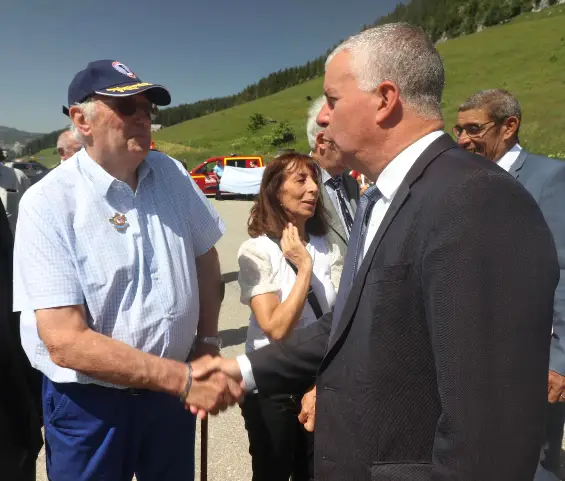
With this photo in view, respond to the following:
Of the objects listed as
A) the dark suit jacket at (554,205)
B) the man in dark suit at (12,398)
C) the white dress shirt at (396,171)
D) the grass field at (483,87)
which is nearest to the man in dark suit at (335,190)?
the dark suit jacket at (554,205)

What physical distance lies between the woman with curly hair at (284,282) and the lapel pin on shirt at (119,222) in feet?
2.38

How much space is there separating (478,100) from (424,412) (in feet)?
8.62

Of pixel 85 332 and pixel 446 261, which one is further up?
pixel 446 261

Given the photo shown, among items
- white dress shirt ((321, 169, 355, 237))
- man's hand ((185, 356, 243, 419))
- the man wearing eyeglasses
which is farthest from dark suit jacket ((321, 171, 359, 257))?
man's hand ((185, 356, 243, 419))

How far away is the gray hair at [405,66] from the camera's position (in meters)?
1.30

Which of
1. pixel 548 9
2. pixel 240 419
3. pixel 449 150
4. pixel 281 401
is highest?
pixel 548 9

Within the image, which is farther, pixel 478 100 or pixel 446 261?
pixel 478 100

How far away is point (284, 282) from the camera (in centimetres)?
240

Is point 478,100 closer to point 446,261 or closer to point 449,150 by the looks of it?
point 449,150

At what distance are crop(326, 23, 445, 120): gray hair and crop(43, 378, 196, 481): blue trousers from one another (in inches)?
60.2

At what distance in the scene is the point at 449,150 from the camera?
122cm

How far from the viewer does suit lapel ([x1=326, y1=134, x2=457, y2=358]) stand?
119 cm

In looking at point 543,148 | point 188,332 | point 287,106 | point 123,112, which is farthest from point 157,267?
point 287,106

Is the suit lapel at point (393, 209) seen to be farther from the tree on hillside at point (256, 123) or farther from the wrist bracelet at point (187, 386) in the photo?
the tree on hillside at point (256, 123)
